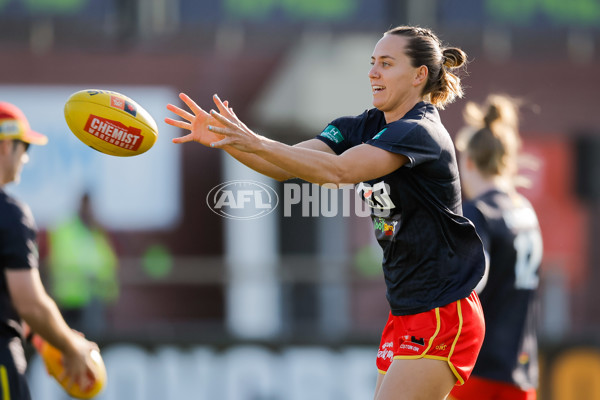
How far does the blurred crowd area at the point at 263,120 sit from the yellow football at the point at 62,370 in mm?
7389

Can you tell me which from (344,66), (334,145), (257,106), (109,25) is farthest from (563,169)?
(334,145)

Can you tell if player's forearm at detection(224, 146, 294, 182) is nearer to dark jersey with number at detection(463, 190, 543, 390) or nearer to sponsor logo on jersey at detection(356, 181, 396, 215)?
sponsor logo on jersey at detection(356, 181, 396, 215)

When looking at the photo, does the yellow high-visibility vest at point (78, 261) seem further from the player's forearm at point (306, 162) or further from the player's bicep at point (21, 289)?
the player's forearm at point (306, 162)

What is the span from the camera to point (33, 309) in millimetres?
4648

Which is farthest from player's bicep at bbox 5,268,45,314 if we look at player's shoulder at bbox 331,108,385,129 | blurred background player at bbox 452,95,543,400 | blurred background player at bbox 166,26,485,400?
blurred background player at bbox 452,95,543,400

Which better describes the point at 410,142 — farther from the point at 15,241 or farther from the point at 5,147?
the point at 5,147

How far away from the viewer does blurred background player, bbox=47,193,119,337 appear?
11016mm

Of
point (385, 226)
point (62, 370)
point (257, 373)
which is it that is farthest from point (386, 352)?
point (257, 373)

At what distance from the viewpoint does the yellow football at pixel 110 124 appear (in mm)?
4695

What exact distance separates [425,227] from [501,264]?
142 centimetres

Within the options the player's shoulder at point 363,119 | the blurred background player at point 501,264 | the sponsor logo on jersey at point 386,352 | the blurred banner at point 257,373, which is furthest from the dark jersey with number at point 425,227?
the blurred banner at point 257,373

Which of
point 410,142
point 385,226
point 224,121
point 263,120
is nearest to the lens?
point 224,121

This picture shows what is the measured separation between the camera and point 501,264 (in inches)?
219

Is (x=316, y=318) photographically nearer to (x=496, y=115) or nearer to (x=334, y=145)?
(x=496, y=115)
